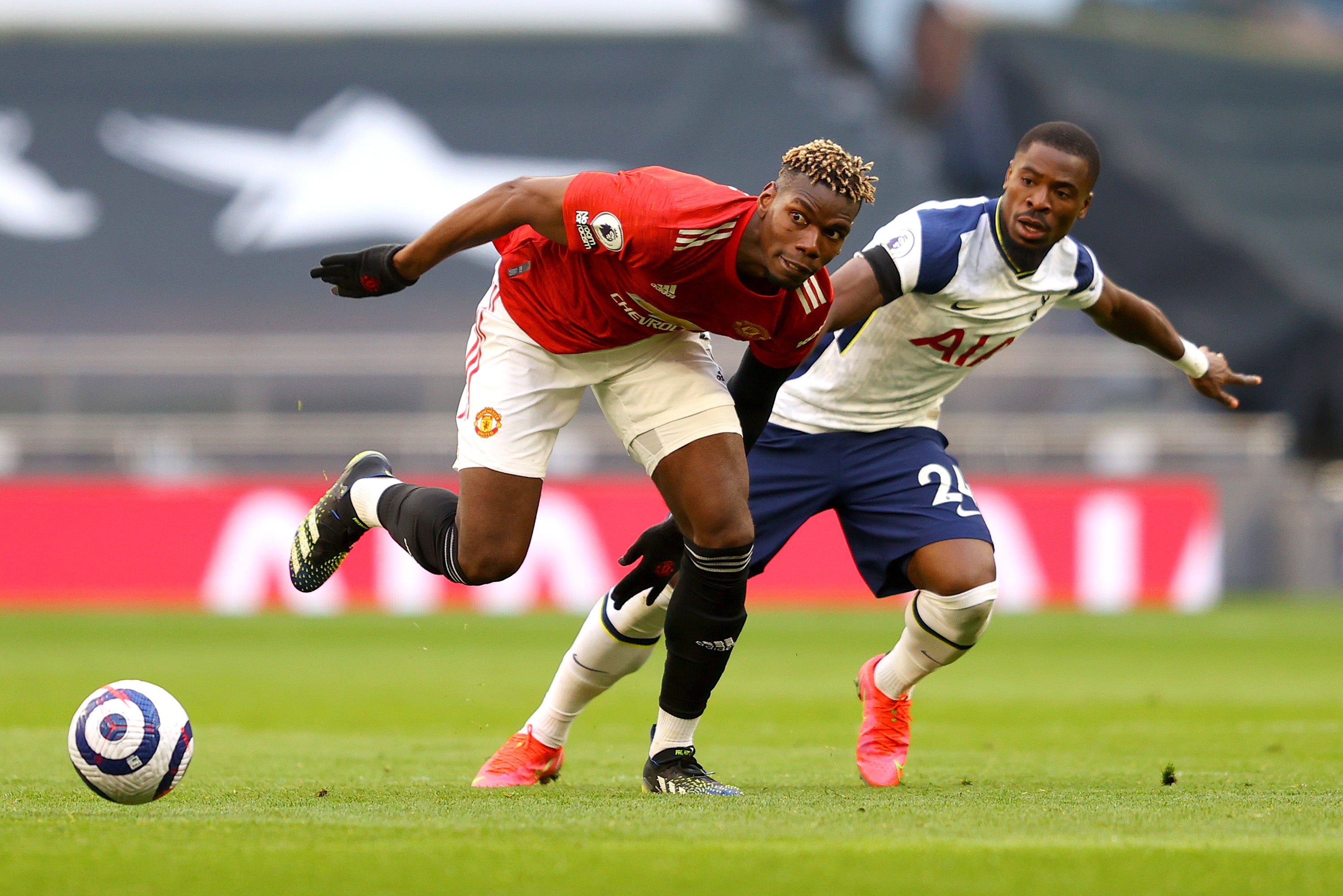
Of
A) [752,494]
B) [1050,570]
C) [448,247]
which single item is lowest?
[1050,570]

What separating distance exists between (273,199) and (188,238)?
115 cm

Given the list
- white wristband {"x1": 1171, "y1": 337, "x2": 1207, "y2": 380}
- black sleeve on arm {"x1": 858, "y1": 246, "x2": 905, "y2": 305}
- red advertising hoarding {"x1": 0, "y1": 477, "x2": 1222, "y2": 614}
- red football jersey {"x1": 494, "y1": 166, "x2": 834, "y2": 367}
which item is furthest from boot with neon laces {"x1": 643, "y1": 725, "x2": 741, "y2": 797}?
red advertising hoarding {"x1": 0, "y1": 477, "x2": 1222, "y2": 614}

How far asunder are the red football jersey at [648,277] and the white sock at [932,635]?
3.37ft

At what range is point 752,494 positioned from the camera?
5.96 metres

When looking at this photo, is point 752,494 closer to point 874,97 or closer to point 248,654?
point 248,654

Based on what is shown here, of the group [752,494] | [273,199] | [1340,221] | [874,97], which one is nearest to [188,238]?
[273,199]

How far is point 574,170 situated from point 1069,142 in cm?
1682

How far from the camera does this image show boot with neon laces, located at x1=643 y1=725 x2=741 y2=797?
5078mm

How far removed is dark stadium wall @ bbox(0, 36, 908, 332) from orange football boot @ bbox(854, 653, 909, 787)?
605 inches

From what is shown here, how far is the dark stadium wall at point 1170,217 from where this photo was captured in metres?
19.8

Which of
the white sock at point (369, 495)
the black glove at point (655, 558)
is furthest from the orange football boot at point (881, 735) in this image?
the white sock at point (369, 495)

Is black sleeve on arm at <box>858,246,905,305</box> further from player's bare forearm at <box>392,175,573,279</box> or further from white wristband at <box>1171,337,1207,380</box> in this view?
white wristband at <box>1171,337,1207,380</box>

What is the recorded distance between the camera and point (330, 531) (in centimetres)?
593

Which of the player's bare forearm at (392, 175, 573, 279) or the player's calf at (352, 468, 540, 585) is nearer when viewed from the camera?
the player's bare forearm at (392, 175, 573, 279)
